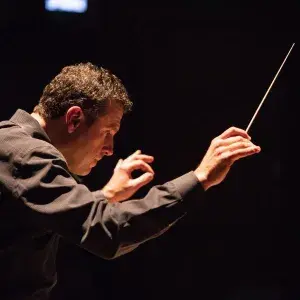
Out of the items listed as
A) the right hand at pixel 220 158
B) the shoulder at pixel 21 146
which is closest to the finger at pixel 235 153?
the right hand at pixel 220 158

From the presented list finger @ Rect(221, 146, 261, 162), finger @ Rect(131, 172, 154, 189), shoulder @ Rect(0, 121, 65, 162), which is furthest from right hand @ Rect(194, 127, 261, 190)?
shoulder @ Rect(0, 121, 65, 162)

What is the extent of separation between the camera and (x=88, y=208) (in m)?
0.99

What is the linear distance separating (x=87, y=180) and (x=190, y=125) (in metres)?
0.46

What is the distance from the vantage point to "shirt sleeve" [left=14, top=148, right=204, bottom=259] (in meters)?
0.98

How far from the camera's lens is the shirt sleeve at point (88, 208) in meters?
0.98

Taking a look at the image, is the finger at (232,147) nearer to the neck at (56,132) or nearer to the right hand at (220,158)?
the right hand at (220,158)

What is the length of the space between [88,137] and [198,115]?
1.28m

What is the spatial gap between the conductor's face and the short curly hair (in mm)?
15

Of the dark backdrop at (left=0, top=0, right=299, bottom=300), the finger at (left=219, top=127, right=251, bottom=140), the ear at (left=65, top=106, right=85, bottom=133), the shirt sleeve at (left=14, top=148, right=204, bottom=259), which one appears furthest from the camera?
the dark backdrop at (left=0, top=0, right=299, bottom=300)

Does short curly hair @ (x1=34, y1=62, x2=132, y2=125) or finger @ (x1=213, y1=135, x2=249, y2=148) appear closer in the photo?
finger @ (x1=213, y1=135, x2=249, y2=148)

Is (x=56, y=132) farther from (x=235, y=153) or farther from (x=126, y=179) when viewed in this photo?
(x=235, y=153)

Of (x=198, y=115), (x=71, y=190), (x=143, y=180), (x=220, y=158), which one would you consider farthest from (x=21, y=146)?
(x=198, y=115)

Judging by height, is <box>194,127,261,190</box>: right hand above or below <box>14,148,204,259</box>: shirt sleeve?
above

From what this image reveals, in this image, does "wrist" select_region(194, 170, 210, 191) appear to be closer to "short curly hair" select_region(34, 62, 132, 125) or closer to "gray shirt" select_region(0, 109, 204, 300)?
"gray shirt" select_region(0, 109, 204, 300)
